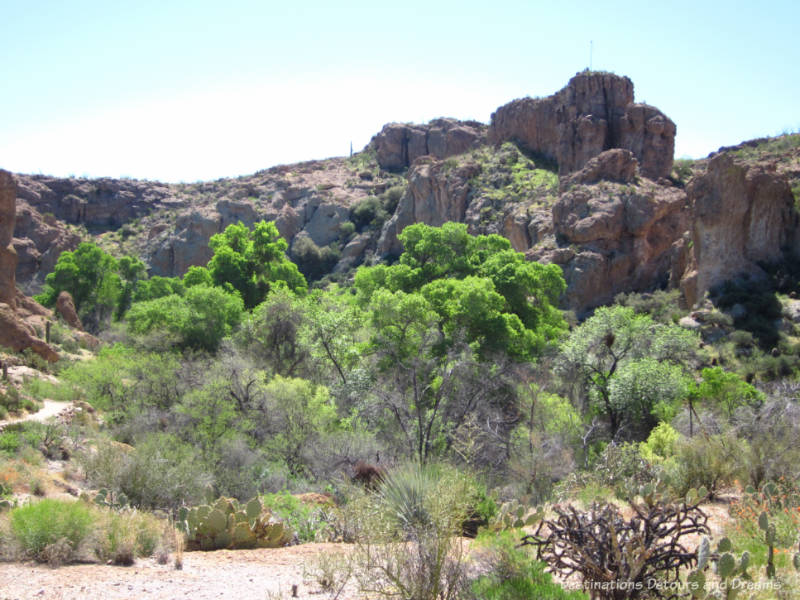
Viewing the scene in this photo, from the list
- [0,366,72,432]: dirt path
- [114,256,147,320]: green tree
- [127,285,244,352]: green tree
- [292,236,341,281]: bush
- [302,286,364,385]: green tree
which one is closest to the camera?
[0,366,72,432]: dirt path

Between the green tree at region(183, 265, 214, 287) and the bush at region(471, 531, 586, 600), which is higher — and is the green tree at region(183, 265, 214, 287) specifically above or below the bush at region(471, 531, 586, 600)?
above

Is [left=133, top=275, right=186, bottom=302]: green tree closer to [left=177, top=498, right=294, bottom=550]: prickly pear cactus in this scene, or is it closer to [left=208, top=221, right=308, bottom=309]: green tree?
[left=208, top=221, right=308, bottom=309]: green tree

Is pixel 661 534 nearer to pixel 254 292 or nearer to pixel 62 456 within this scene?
pixel 62 456

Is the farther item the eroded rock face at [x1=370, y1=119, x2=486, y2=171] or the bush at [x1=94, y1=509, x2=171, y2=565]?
the eroded rock face at [x1=370, y1=119, x2=486, y2=171]

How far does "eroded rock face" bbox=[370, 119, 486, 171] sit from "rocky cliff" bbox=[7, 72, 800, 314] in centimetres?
19

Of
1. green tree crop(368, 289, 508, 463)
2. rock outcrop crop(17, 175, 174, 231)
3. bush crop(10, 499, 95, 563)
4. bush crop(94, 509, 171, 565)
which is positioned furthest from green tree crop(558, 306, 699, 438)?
rock outcrop crop(17, 175, 174, 231)

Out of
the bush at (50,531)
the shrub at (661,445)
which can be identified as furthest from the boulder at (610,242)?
the bush at (50,531)

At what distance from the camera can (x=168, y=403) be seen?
20.1 m

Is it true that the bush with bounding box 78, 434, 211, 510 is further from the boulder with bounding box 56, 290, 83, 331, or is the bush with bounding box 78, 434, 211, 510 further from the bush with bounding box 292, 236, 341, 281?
the bush with bounding box 292, 236, 341, 281

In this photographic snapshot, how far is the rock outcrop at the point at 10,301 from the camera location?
80.7 feet

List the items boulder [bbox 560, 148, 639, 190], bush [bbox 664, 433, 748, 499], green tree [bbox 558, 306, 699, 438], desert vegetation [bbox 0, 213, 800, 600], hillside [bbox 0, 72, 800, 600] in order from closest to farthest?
desert vegetation [bbox 0, 213, 800, 600]
hillside [bbox 0, 72, 800, 600]
bush [bbox 664, 433, 748, 499]
green tree [bbox 558, 306, 699, 438]
boulder [bbox 560, 148, 639, 190]

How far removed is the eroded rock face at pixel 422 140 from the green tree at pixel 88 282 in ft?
122

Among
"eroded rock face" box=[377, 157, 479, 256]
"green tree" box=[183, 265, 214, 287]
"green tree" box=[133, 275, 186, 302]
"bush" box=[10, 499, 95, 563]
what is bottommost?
"bush" box=[10, 499, 95, 563]

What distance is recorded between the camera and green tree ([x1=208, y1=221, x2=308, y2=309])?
36.7m
